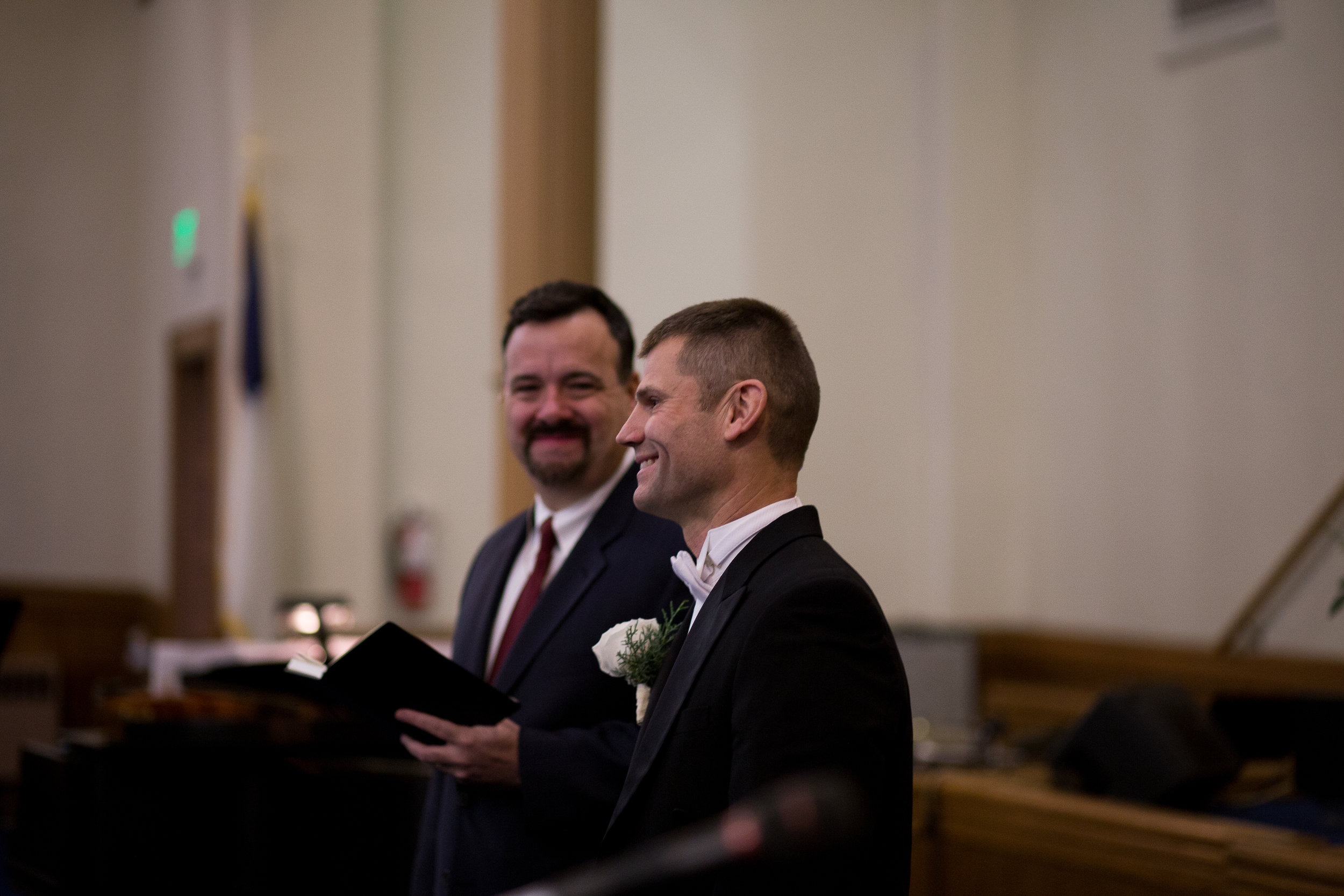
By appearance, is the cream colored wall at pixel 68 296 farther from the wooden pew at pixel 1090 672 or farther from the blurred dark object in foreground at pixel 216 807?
the wooden pew at pixel 1090 672

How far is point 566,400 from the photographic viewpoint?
7.55ft

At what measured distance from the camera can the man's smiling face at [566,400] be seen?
7.48 ft

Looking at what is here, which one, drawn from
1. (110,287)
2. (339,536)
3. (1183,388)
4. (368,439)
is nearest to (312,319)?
(368,439)

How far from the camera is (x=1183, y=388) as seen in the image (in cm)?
657

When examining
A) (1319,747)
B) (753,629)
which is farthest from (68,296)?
(753,629)

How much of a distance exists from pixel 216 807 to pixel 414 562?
3.74 metres

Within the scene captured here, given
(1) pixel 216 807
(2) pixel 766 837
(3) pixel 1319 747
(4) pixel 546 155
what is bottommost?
(1) pixel 216 807

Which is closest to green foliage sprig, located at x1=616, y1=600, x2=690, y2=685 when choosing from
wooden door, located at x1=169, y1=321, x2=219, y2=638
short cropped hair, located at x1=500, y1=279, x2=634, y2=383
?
short cropped hair, located at x1=500, y1=279, x2=634, y2=383

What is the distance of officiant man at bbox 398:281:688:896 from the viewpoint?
2.03 m

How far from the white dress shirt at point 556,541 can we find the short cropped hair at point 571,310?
21cm

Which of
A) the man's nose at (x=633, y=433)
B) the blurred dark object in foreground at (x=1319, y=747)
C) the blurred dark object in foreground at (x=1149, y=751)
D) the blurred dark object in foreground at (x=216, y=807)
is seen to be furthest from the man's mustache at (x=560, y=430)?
the blurred dark object in foreground at (x=1149, y=751)

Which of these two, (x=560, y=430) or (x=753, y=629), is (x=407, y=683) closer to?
(x=560, y=430)

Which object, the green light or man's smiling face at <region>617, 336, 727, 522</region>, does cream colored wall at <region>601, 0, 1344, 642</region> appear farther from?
man's smiling face at <region>617, 336, 727, 522</region>

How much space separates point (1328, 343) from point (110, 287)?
9115mm
